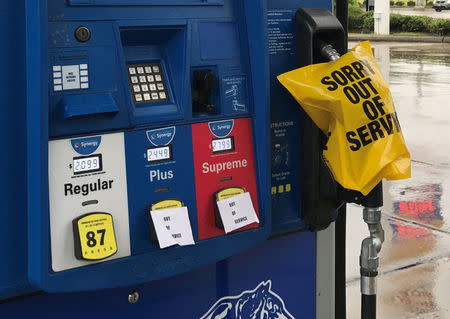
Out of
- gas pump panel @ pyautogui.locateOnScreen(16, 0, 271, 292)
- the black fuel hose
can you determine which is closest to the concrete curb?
the black fuel hose

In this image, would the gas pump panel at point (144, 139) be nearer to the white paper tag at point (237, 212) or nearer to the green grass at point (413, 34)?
the white paper tag at point (237, 212)

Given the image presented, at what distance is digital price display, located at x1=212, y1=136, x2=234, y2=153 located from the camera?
2.23 meters

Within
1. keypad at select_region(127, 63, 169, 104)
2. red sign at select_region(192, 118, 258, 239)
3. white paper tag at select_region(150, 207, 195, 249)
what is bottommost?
white paper tag at select_region(150, 207, 195, 249)

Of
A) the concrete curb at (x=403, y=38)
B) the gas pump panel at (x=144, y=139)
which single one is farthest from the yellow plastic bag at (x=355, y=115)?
the concrete curb at (x=403, y=38)

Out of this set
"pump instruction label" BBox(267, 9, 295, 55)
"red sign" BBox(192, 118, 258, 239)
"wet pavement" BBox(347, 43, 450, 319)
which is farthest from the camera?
"wet pavement" BBox(347, 43, 450, 319)

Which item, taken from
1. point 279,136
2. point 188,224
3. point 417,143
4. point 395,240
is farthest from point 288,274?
point 417,143

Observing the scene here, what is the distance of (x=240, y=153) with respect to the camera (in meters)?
2.29

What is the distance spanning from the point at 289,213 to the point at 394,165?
0.47 metres

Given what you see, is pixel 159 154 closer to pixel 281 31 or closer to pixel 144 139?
pixel 144 139

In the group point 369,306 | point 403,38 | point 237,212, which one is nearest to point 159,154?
point 237,212

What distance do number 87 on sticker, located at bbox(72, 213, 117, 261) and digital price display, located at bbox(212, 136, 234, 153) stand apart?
0.41 m

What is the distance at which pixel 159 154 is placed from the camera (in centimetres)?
212

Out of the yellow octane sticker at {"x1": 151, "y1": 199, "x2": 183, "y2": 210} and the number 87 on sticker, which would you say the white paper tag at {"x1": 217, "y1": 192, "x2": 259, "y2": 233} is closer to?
the yellow octane sticker at {"x1": 151, "y1": 199, "x2": 183, "y2": 210}

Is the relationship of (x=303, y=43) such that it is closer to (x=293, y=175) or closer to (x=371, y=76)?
(x=371, y=76)
